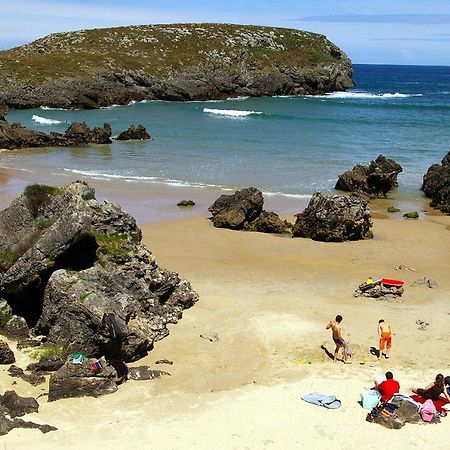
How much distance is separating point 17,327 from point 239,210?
12737 mm

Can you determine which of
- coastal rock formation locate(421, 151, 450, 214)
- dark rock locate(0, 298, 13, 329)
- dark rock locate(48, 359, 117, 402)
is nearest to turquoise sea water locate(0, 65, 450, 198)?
coastal rock formation locate(421, 151, 450, 214)

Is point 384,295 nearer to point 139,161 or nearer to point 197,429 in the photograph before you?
point 197,429

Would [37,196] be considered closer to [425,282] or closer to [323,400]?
[323,400]

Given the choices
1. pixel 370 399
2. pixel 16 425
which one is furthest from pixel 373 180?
pixel 16 425

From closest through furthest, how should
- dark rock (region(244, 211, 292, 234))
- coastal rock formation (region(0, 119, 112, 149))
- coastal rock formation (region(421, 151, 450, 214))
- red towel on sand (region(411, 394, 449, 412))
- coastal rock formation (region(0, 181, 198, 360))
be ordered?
1. red towel on sand (region(411, 394, 449, 412))
2. coastal rock formation (region(0, 181, 198, 360))
3. dark rock (region(244, 211, 292, 234))
4. coastal rock formation (region(421, 151, 450, 214))
5. coastal rock formation (region(0, 119, 112, 149))

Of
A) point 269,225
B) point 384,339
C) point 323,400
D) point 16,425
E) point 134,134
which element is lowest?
point 16,425

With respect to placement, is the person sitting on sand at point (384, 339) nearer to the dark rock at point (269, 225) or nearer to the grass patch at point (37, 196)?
the grass patch at point (37, 196)

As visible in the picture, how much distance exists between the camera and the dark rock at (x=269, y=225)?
26.7 metres

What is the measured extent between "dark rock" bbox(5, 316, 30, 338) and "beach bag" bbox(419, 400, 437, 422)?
29.2 ft

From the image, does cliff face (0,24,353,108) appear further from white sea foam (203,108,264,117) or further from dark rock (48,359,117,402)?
dark rock (48,359,117,402)

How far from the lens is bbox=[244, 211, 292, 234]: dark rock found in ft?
87.5

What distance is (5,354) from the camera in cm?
1449

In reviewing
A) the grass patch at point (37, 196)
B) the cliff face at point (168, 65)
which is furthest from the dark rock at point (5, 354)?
the cliff face at point (168, 65)

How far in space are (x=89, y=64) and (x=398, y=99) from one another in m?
46.1
